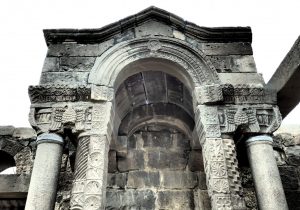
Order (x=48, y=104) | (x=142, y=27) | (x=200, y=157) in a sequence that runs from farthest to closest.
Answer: (x=200, y=157), (x=142, y=27), (x=48, y=104)

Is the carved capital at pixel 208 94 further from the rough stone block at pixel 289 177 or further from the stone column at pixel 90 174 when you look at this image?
the rough stone block at pixel 289 177

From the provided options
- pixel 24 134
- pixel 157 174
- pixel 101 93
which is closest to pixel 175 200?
pixel 157 174

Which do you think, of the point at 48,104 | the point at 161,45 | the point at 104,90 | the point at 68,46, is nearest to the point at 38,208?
the point at 48,104

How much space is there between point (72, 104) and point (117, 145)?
1937mm

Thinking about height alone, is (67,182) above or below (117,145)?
below

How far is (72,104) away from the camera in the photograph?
4.44 m

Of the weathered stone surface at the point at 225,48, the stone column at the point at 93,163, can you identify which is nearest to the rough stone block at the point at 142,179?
the stone column at the point at 93,163

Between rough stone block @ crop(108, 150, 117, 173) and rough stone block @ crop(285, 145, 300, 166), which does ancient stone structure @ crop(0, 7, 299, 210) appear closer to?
rough stone block @ crop(108, 150, 117, 173)

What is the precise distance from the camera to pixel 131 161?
6051mm

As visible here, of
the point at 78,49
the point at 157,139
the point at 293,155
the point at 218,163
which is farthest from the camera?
the point at 157,139

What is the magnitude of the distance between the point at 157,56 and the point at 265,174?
100 inches

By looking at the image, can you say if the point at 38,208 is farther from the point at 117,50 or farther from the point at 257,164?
the point at 257,164

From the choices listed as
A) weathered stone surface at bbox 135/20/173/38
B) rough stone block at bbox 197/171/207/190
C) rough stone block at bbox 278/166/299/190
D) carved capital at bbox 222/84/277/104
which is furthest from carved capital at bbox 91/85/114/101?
rough stone block at bbox 278/166/299/190

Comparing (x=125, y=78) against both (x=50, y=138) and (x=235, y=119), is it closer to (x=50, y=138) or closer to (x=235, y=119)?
(x=50, y=138)
